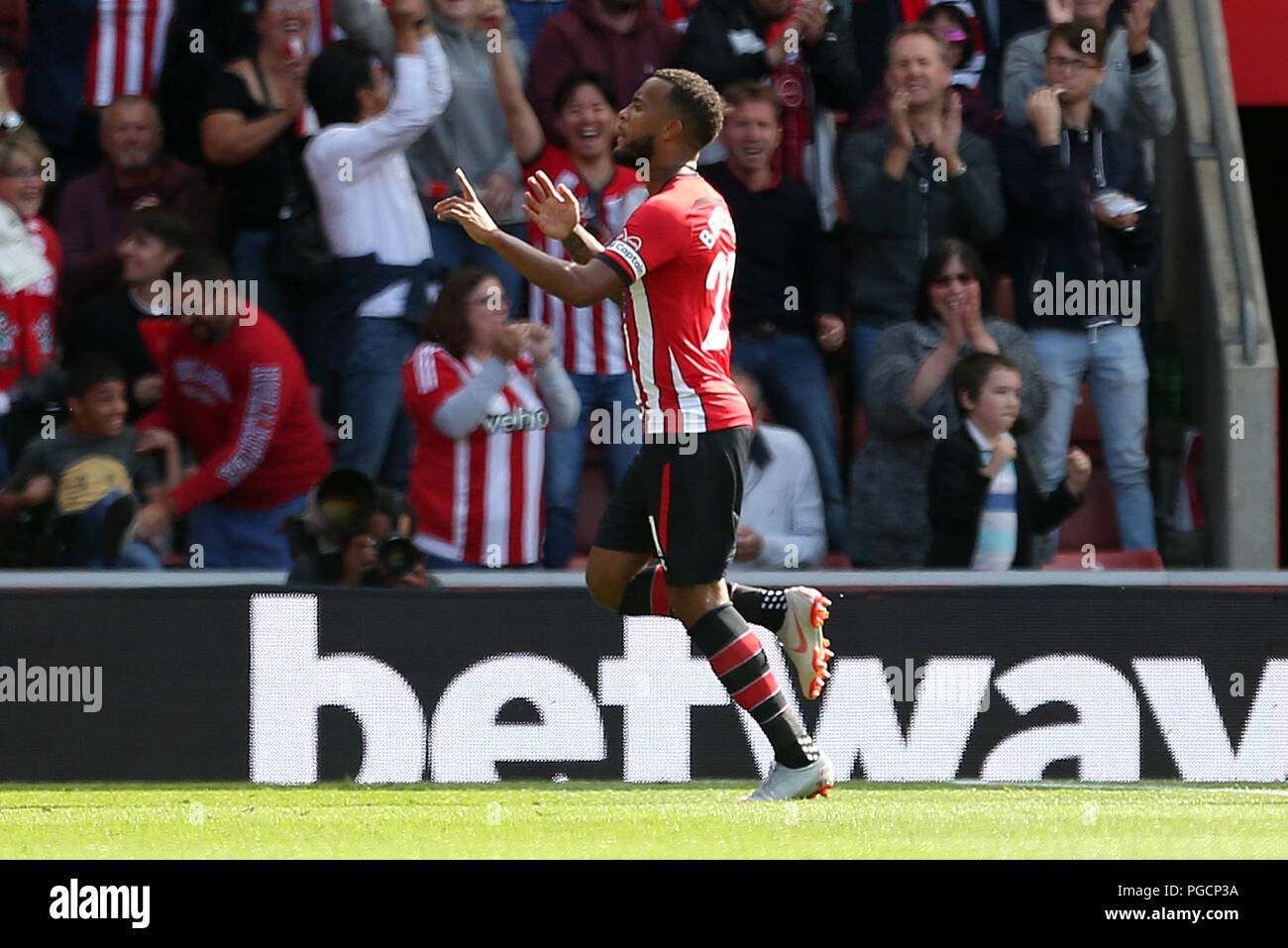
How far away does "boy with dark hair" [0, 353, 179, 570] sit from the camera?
7465 mm

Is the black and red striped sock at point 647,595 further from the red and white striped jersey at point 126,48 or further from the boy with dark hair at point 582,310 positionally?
the red and white striped jersey at point 126,48

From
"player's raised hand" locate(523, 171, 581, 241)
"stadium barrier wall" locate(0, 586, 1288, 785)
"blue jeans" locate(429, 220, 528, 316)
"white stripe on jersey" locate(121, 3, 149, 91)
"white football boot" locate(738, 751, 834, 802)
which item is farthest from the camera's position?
"white stripe on jersey" locate(121, 3, 149, 91)

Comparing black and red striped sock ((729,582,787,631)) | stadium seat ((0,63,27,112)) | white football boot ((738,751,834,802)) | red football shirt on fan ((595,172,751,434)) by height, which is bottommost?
white football boot ((738,751,834,802))

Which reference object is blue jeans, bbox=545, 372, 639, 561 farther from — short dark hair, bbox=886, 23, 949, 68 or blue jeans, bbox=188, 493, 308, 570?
short dark hair, bbox=886, 23, 949, 68

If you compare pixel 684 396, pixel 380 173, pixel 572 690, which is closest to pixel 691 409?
pixel 684 396

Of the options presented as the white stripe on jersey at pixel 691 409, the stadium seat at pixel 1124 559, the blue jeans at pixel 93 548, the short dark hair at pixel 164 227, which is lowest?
the stadium seat at pixel 1124 559

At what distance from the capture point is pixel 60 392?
7789 mm

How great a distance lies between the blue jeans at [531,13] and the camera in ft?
28.1

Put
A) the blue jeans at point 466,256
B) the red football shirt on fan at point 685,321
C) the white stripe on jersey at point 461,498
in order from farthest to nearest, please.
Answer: the blue jeans at point 466,256 → the white stripe on jersey at point 461,498 → the red football shirt on fan at point 685,321

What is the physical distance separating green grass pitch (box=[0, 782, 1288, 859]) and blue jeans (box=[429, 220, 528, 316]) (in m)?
2.42

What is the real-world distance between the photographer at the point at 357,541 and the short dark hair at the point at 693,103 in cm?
226

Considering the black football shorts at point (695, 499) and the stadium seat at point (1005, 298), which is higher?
the stadium seat at point (1005, 298)

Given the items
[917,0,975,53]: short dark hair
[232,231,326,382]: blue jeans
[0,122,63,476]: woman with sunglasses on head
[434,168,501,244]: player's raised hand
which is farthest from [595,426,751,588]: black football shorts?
[917,0,975,53]: short dark hair

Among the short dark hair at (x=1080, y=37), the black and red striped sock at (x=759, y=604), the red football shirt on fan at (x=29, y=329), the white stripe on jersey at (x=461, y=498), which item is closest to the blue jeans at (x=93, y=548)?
the red football shirt on fan at (x=29, y=329)
